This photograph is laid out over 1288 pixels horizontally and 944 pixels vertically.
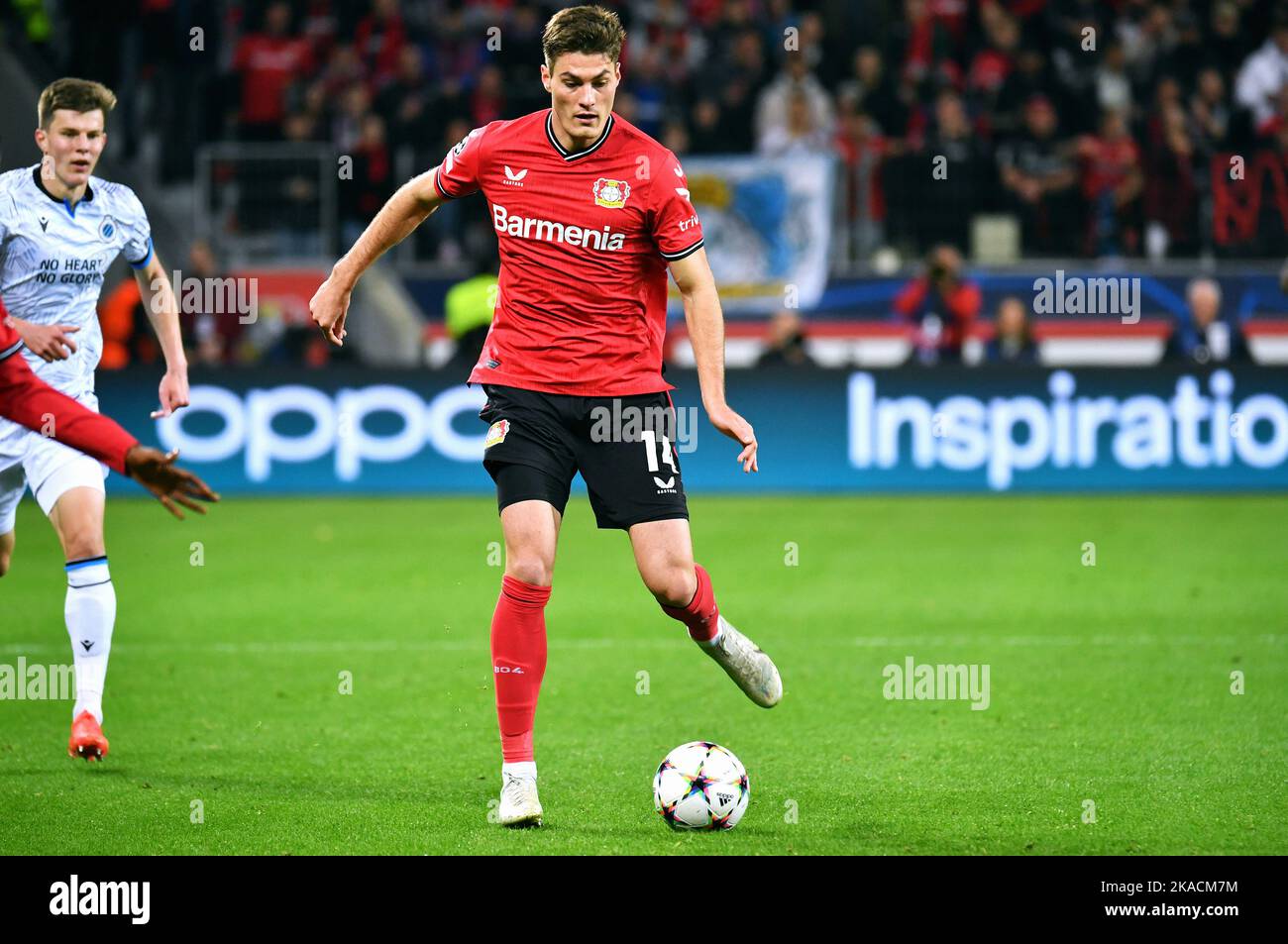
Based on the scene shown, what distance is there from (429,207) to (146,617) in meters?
5.17

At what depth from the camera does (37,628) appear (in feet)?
32.7

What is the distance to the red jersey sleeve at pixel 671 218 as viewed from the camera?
586 cm

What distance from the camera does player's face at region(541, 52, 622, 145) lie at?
5695 millimetres

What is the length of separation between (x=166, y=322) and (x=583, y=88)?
2.48m

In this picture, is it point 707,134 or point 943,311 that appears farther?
point 707,134

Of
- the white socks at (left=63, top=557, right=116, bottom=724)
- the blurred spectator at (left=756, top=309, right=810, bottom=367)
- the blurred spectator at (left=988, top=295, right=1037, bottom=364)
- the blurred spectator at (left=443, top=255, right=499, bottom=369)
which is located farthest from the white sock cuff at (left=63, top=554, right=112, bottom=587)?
the blurred spectator at (left=988, top=295, right=1037, bottom=364)

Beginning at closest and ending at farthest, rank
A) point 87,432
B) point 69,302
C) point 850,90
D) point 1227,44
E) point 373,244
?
point 87,432, point 373,244, point 69,302, point 1227,44, point 850,90

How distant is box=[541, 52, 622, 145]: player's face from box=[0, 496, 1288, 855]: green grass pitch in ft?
7.15

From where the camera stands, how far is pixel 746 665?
634 centimetres

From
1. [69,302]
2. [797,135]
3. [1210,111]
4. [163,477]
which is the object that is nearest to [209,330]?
[797,135]

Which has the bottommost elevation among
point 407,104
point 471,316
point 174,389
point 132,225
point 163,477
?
point 163,477

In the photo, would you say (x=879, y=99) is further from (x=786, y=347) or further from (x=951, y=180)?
(x=786, y=347)

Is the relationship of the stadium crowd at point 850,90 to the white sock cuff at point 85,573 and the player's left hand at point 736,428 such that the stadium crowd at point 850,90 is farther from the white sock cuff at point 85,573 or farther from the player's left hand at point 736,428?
the player's left hand at point 736,428
